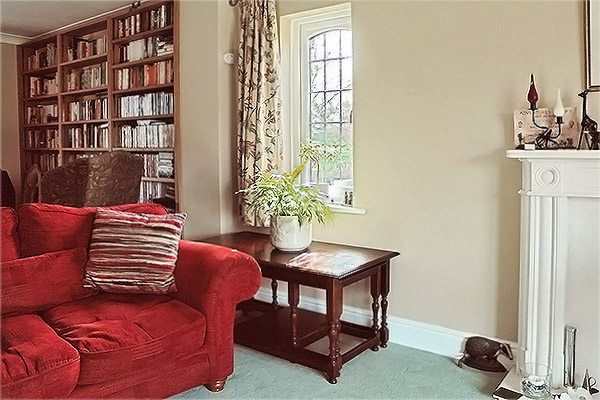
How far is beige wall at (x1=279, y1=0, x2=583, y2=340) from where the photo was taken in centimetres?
282

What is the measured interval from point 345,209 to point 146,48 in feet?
7.83

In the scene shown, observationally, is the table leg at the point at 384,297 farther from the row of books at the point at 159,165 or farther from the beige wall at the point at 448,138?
the row of books at the point at 159,165

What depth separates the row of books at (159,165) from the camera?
4.56 metres

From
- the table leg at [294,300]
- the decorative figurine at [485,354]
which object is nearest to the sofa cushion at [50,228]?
the table leg at [294,300]

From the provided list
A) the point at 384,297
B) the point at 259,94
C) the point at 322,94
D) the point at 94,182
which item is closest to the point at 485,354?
the point at 384,297

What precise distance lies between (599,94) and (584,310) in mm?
1025

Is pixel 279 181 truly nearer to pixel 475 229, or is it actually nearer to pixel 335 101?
pixel 335 101

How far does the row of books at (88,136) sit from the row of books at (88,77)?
1.34 feet

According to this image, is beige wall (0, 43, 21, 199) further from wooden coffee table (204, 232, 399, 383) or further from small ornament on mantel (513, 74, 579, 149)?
small ornament on mantel (513, 74, 579, 149)

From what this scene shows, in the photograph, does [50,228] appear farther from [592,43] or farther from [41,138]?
[41,138]

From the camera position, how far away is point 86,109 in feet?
18.3

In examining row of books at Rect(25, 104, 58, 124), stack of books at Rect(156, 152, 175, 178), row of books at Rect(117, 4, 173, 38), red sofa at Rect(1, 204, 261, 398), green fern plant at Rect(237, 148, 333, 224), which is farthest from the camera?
row of books at Rect(25, 104, 58, 124)

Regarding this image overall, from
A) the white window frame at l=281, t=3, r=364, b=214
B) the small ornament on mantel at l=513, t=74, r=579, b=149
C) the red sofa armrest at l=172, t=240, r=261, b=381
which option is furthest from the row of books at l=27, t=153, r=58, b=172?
the small ornament on mantel at l=513, t=74, r=579, b=149

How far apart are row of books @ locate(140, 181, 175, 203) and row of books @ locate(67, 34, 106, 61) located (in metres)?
1.50
